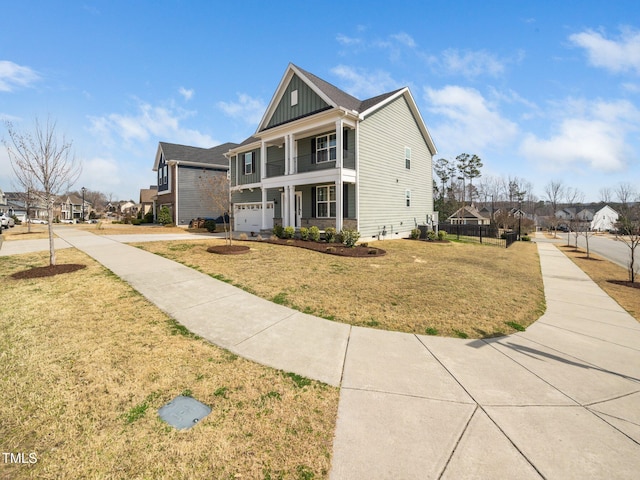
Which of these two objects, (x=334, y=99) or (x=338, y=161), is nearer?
(x=338, y=161)

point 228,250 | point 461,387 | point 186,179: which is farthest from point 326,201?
point 186,179

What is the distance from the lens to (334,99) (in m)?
16.3

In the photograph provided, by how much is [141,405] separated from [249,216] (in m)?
20.5

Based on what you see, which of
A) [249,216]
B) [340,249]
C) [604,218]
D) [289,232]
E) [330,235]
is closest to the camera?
[340,249]

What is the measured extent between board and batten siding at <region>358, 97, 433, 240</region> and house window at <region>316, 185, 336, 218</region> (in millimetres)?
2081

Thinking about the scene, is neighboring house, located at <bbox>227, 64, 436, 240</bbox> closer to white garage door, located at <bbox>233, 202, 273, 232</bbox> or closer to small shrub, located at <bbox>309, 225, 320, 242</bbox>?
white garage door, located at <bbox>233, 202, 273, 232</bbox>

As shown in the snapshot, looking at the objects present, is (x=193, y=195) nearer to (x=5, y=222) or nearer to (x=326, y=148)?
(x=326, y=148)

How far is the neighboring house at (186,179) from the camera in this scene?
2791 cm

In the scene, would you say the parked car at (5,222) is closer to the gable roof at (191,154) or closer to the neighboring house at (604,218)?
the gable roof at (191,154)

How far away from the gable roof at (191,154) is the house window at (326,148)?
16.5 metres

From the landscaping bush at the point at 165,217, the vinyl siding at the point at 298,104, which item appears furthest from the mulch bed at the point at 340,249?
the landscaping bush at the point at 165,217

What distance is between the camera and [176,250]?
11836mm

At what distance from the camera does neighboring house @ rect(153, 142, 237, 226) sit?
27906 millimetres

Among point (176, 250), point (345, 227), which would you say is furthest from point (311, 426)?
point (345, 227)
